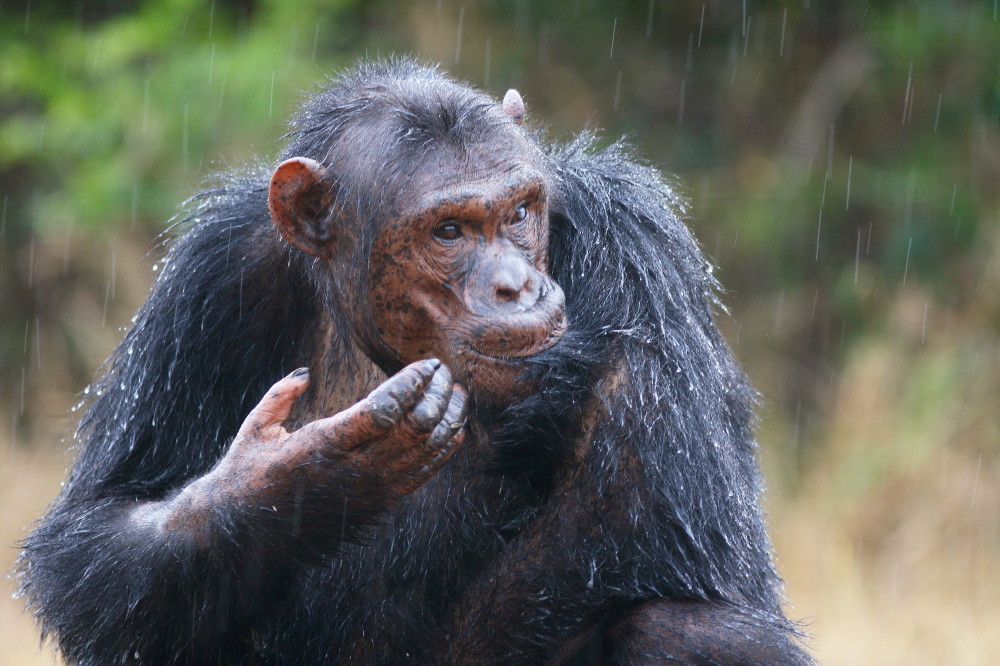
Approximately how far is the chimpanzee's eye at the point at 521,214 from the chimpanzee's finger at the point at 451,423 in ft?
2.18

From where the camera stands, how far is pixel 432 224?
3.57 m

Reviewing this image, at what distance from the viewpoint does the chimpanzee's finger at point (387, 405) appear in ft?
10.0

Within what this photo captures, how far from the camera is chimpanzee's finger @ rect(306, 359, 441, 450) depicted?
10.0 feet

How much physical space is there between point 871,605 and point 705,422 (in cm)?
385

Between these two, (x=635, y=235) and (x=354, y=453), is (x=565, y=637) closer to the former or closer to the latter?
(x=354, y=453)

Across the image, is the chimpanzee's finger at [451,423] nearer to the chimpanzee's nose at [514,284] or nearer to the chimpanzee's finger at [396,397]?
the chimpanzee's finger at [396,397]

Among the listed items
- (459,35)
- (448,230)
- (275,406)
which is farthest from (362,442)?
(459,35)

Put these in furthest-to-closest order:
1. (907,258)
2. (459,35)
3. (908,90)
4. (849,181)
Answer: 1. (459,35)
2. (849,181)
3. (908,90)
4. (907,258)

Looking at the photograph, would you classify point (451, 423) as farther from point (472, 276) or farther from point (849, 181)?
point (849, 181)

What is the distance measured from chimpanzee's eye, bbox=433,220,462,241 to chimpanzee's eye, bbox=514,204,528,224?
171mm

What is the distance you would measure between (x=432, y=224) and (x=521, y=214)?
0.27 m

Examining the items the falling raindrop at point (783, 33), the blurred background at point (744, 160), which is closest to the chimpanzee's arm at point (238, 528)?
the blurred background at point (744, 160)

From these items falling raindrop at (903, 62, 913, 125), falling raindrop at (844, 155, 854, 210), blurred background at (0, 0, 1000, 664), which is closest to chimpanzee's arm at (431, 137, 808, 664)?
blurred background at (0, 0, 1000, 664)

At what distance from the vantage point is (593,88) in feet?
33.2
